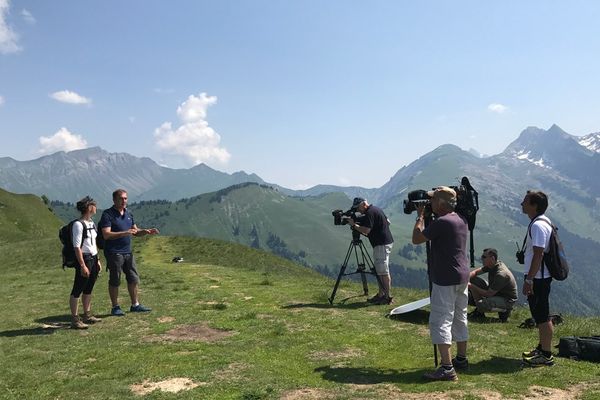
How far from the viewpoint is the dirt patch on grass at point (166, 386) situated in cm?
852

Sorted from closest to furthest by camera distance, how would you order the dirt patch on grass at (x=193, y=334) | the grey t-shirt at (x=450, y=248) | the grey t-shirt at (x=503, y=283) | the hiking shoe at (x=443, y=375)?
the hiking shoe at (x=443, y=375), the grey t-shirt at (x=450, y=248), the dirt patch on grass at (x=193, y=334), the grey t-shirt at (x=503, y=283)

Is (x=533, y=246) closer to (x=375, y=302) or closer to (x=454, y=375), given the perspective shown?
(x=454, y=375)

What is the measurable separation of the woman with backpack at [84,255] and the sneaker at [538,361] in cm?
1173

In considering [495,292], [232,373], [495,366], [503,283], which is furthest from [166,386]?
[503,283]

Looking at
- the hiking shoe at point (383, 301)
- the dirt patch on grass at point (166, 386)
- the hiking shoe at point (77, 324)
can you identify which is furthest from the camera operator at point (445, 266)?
the hiking shoe at point (77, 324)

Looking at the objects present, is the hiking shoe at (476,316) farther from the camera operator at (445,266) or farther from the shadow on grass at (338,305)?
the camera operator at (445,266)

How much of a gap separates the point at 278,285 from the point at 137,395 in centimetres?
1479

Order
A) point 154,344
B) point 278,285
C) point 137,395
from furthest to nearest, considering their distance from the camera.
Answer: point 278,285, point 154,344, point 137,395

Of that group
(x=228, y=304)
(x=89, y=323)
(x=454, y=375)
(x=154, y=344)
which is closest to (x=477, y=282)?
(x=454, y=375)

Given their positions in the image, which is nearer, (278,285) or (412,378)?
(412,378)

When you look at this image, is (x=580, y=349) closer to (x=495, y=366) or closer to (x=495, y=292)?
(x=495, y=366)

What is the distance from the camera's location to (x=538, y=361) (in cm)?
931

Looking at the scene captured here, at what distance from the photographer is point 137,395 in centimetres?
828

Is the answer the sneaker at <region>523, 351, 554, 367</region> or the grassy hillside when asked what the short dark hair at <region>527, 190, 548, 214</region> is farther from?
the grassy hillside
